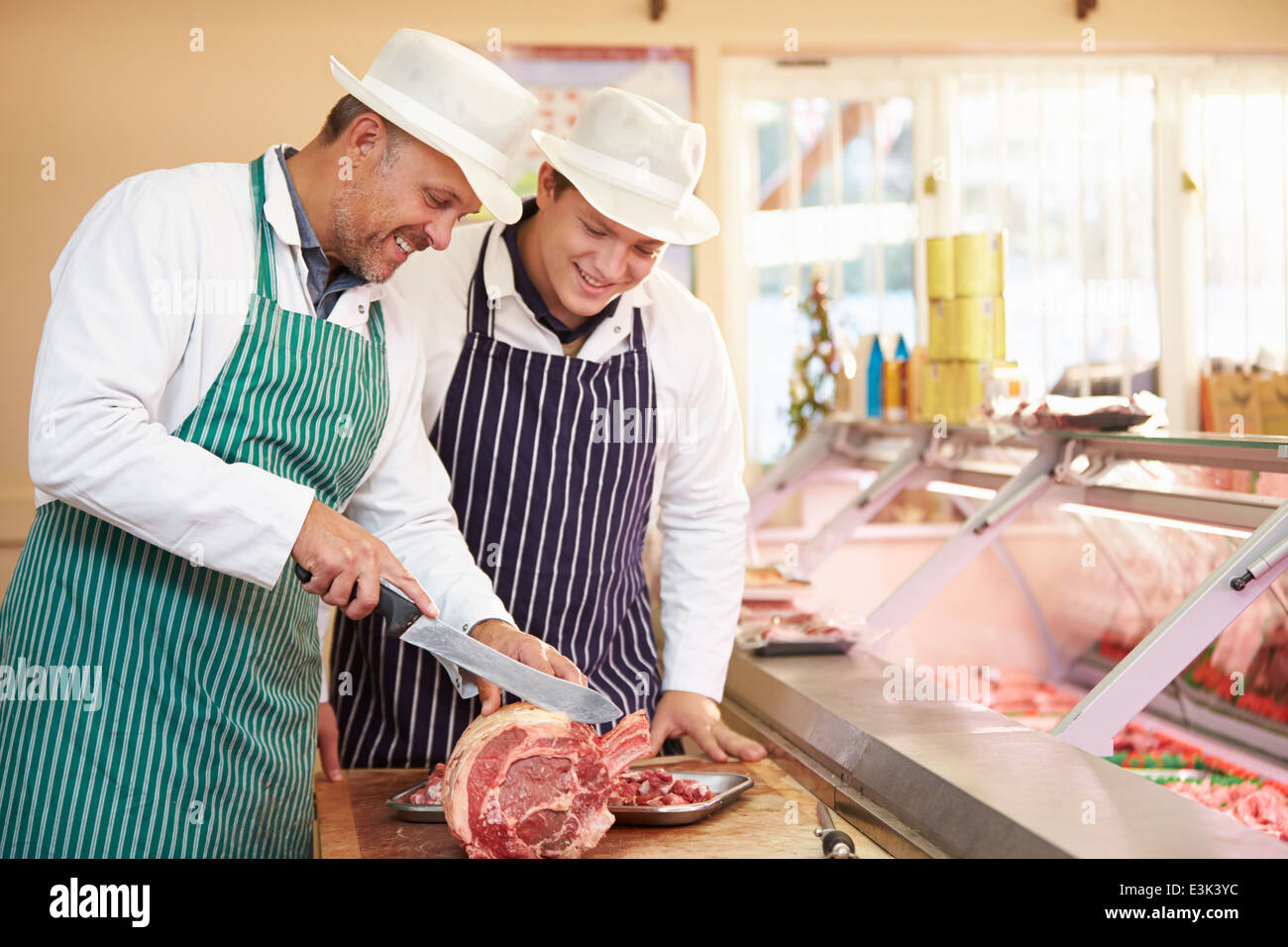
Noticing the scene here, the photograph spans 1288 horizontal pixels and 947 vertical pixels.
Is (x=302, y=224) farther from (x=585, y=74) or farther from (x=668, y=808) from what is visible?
(x=585, y=74)

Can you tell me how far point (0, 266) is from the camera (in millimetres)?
4496

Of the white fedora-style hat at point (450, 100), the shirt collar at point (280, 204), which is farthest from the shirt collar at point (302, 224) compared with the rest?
the white fedora-style hat at point (450, 100)

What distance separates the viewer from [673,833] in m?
1.83

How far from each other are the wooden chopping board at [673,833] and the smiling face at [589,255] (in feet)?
3.06

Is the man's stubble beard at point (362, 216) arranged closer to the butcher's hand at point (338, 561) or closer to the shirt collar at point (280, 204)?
the shirt collar at point (280, 204)

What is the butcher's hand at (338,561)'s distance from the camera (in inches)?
65.4

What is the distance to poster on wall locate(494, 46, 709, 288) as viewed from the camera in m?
4.76

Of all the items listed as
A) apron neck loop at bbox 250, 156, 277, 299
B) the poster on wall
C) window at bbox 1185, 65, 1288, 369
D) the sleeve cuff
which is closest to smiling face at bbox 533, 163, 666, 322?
apron neck loop at bbox 250, 156, 277, 299

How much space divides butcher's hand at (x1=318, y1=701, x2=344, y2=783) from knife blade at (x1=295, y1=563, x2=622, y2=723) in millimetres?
593

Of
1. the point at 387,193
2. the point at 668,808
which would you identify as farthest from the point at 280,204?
the point at 668,808

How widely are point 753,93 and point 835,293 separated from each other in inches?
34.8

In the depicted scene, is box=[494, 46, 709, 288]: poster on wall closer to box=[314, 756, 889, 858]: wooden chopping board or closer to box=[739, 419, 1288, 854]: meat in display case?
box=[739, 419, 1288, 854]: meat in display case

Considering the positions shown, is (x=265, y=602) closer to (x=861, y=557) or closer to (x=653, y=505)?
(x=653, y=505)

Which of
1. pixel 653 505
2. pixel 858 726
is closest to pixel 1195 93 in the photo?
pixel 653 505
